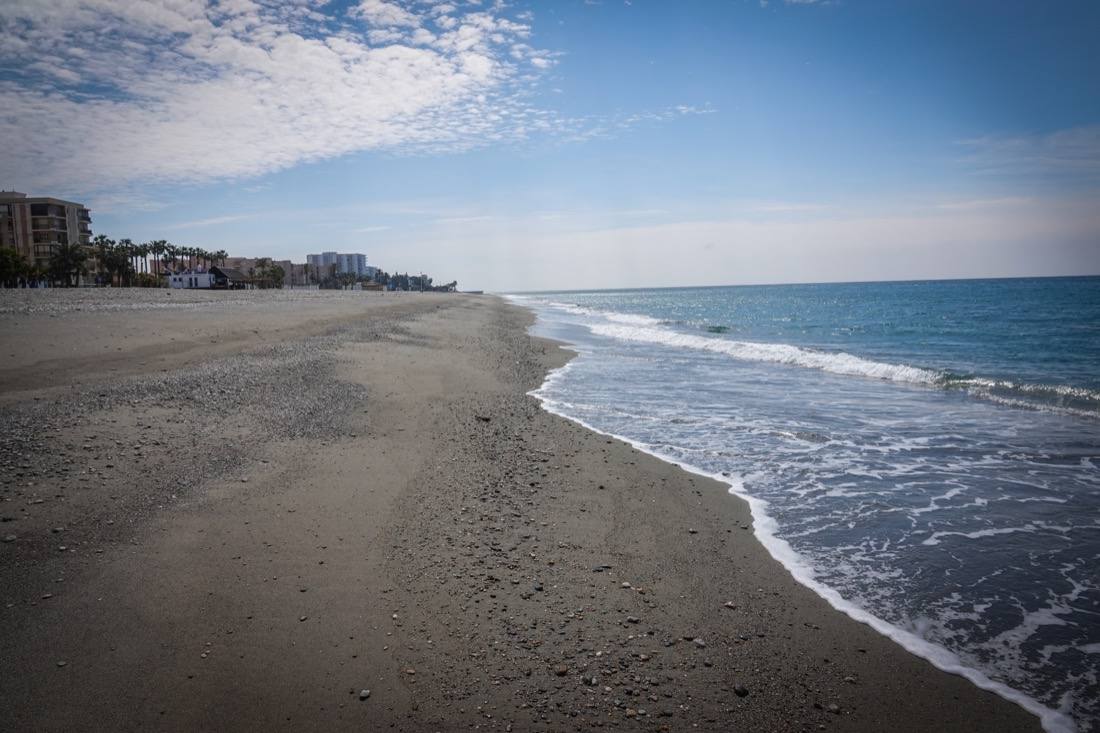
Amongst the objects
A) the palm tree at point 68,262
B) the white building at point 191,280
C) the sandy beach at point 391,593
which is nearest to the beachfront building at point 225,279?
the white building at point 191,280

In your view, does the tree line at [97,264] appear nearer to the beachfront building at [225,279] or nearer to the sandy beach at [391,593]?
the beachfront building at [225,279]

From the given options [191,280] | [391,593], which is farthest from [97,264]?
[391,593]

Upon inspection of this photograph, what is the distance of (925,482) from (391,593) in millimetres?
7460

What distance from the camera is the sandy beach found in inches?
133

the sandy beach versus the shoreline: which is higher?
the sandy beach

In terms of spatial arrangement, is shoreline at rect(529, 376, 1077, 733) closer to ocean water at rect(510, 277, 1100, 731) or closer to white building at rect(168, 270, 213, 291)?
ocean water at rect(510, 277, 1100, 731)

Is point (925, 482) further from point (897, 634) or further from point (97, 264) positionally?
point (97, 264)

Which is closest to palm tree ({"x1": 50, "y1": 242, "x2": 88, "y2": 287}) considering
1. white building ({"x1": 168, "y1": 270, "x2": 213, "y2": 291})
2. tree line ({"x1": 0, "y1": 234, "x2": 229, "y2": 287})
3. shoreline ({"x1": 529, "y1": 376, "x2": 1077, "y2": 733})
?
tree line ({"x1": 0, "y1": 234, "x2": 229, "y2": 287})

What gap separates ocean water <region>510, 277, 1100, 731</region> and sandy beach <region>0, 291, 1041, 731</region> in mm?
489

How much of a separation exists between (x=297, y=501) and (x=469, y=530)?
6.81 feet

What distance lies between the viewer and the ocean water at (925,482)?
426 cm

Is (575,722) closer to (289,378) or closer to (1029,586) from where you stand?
(1029,586)

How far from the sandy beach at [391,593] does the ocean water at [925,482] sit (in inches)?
19.2

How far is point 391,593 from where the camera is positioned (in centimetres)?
451
